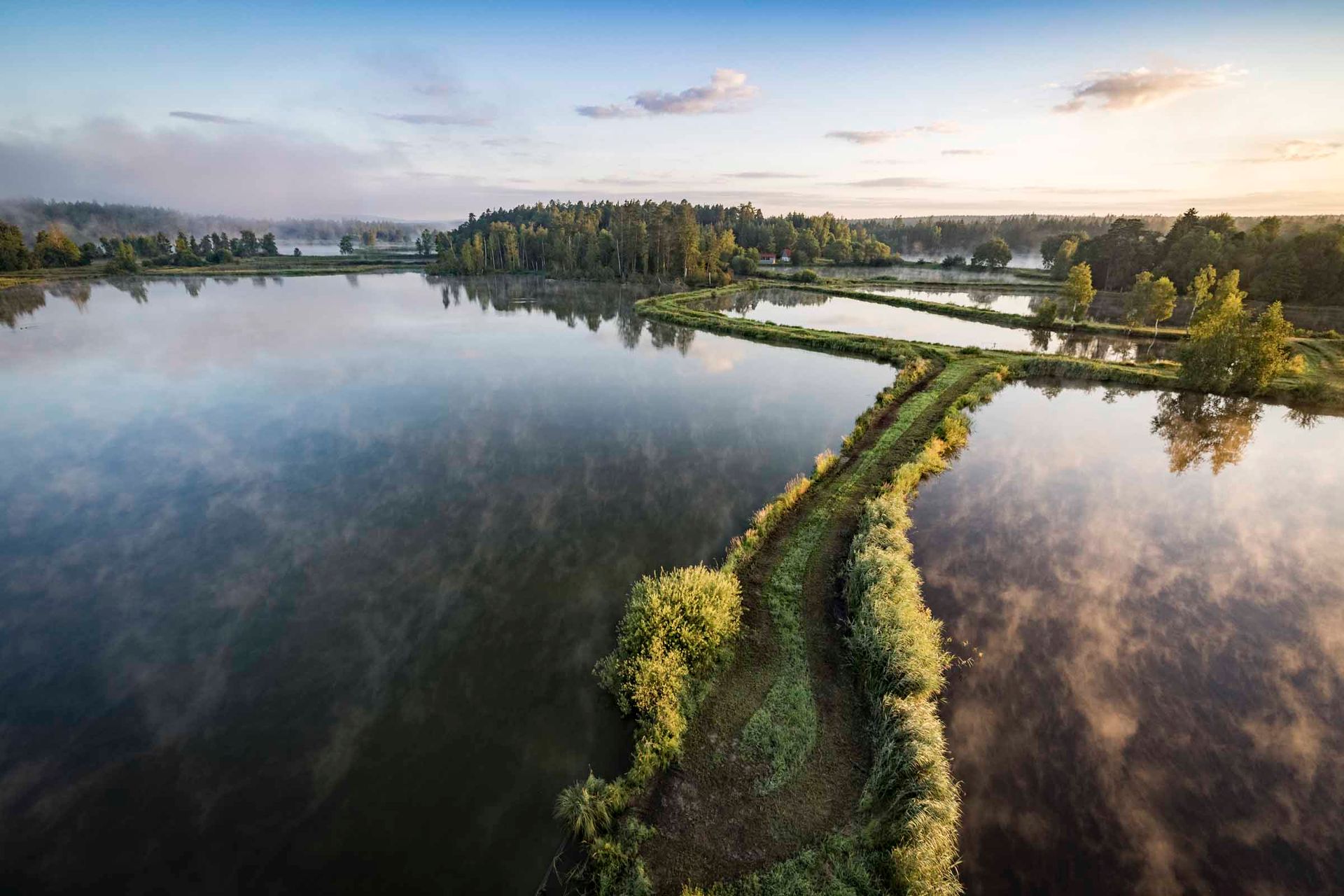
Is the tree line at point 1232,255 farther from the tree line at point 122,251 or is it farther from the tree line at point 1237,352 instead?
the tree line at point 122,251

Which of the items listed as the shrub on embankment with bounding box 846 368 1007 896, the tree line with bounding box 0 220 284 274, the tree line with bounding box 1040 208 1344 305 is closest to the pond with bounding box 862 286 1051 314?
the tree line with bounding box 1040 208 1344 305

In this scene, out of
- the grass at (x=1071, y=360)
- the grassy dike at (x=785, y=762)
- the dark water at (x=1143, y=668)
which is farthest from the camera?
the grass at (x=1071, y=360)

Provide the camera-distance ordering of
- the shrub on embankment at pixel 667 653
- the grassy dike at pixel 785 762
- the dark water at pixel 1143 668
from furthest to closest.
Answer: the shrub on embankment at pixel 667 653, the dark water at pixel 1143 668, the grassy dike at pixel 785 762

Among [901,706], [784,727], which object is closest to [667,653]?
[784,727]

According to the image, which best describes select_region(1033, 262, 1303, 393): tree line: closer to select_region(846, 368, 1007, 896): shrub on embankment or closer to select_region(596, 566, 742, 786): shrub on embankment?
select_region(846, 368, 1007, 896): shrub on embankment

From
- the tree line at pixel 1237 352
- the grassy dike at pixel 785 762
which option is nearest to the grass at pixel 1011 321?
the tree line at pixel 1237 352

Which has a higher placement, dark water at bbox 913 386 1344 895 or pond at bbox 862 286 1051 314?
pond at bbox 862 286 1051 314

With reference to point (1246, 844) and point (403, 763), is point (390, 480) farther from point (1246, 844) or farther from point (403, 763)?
point (1246, 844)
